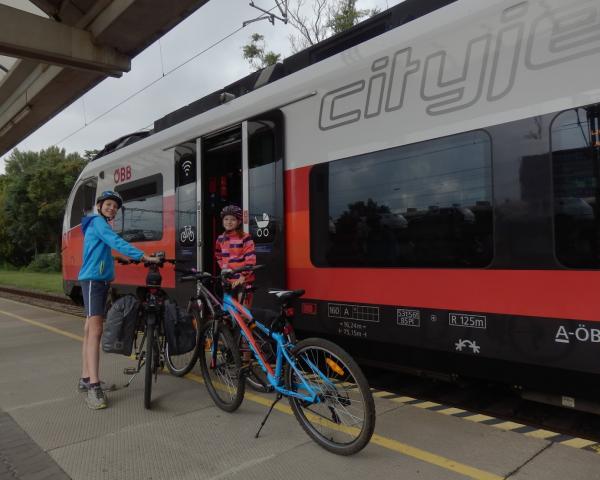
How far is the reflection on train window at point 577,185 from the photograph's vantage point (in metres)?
3.00

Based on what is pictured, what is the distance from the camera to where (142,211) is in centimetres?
745

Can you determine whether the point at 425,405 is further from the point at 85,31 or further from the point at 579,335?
the point at 85,31

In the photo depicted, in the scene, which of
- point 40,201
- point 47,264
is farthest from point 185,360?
point 47,264

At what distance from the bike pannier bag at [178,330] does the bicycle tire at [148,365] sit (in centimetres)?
16

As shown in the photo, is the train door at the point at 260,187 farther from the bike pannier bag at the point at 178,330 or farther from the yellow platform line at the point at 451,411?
the yellow platform line at the point at 451,411

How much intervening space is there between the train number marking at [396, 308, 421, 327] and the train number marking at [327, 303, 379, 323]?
0.21m

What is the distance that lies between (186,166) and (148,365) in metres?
3.03

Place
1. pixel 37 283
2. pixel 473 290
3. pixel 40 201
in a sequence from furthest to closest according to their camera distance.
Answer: pixel 40 201 → pixel 37 283 → pixel 473 290

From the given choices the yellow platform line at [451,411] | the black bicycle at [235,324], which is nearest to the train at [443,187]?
the yellow platform line at [451,411]

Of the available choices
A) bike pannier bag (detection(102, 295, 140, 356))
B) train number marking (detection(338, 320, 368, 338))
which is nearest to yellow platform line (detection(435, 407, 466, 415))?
train number marking (detection(338, 320, 368, 338))

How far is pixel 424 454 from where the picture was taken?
3.09 metres

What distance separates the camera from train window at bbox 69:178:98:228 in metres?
9.02

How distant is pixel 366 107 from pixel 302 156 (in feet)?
2.71

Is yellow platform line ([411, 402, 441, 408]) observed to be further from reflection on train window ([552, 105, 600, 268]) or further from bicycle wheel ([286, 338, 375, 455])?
reflection on train window ([552, 105, 600, 268])
